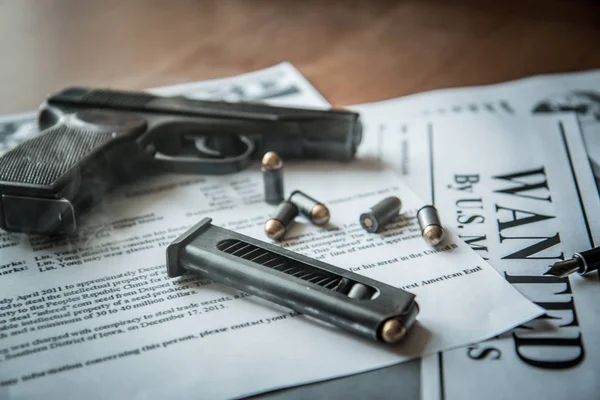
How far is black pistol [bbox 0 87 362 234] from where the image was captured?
0.66 m

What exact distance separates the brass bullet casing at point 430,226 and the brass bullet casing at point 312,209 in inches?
3.6

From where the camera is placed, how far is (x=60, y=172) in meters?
0.60

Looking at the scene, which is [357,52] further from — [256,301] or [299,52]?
[256,301]

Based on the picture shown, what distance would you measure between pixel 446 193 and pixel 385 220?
100 millimetres

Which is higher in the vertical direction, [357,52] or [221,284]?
[357,52]

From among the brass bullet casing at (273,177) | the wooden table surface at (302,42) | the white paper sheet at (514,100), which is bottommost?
the brass bullet casing at (273,177)

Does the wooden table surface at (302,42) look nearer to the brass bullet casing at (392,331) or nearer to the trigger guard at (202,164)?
the trigger guard at (202,164)

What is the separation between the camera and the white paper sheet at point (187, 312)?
0.47 metres

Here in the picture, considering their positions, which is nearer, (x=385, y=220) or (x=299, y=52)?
(x=385, y=220)

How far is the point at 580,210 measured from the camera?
64 centimetres

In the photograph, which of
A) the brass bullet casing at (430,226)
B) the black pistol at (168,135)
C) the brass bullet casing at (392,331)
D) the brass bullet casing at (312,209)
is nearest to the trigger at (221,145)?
the black pistol at (168,135)

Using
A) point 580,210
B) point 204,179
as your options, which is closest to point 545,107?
point 580,210

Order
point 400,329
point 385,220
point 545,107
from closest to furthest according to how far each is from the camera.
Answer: point 400,329, point 385,220, point 545,107

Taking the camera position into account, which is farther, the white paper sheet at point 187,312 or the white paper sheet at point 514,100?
the white paper sheet at point 514,100
